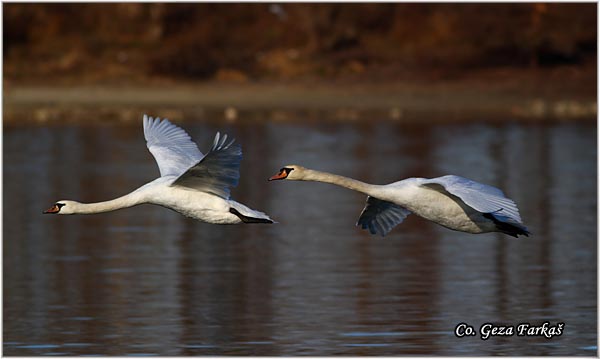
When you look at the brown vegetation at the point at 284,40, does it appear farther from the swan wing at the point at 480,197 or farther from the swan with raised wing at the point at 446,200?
the swan wing at the point at 480,197

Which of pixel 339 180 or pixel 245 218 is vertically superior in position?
pixel 339 180

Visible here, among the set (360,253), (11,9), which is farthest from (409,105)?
(360,253)

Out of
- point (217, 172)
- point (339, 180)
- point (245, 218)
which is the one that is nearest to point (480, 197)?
point (339, 180)

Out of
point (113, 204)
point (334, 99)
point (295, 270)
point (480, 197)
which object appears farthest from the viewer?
point (334, 99)

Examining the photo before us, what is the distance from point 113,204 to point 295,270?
4575 millimetres

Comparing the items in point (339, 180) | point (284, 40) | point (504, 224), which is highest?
point (284, 40)

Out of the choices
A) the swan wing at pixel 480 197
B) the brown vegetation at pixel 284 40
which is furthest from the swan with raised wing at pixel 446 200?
the brown vegetation at pixel 284 40

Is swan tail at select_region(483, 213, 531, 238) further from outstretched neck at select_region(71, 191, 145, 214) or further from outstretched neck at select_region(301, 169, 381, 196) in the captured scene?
outstretched neck at select_region(71, 191, 145, 214)

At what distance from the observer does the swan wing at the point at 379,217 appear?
1096cm

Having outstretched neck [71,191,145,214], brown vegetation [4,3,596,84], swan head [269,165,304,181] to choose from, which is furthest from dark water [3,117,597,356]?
brown vegetation [4,3,596,84]

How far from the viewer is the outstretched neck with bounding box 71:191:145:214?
10394mm

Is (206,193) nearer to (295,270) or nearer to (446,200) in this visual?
(446,200)

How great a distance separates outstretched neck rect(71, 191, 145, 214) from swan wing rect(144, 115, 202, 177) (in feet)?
2.29

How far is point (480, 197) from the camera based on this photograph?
32.0 ft
